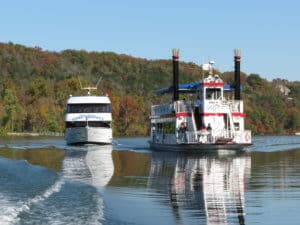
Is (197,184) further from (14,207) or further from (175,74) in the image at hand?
(175,74)

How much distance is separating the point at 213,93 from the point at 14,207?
3476cm

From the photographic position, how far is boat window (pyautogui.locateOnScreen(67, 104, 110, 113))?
65.5 m

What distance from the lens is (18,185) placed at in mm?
25219

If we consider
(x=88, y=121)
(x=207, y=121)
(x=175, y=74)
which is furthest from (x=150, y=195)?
(x=88, y=121)

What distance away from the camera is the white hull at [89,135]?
63.5 m

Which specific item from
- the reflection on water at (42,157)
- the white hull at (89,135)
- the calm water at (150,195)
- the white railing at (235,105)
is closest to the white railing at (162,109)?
the white railing at (235,105)

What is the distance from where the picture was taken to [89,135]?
63500 mm

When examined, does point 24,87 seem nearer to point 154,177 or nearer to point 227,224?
point 154,177

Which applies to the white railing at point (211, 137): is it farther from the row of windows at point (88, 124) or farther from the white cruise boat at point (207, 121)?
the row of windows at point (88, 124)

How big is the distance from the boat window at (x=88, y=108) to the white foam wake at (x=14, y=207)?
42.3 meters

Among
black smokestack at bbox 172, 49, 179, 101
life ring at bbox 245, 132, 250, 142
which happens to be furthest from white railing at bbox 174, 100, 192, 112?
life ring at bbox 245, 132, 250, 142

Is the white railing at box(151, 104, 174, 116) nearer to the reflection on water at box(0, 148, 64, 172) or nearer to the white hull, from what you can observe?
the white hull

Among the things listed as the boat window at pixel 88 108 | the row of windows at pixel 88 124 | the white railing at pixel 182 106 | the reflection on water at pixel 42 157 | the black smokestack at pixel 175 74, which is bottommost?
the reflection on water at pixel 42 157

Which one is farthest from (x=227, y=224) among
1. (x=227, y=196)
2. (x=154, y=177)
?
(x=154, y=177)
